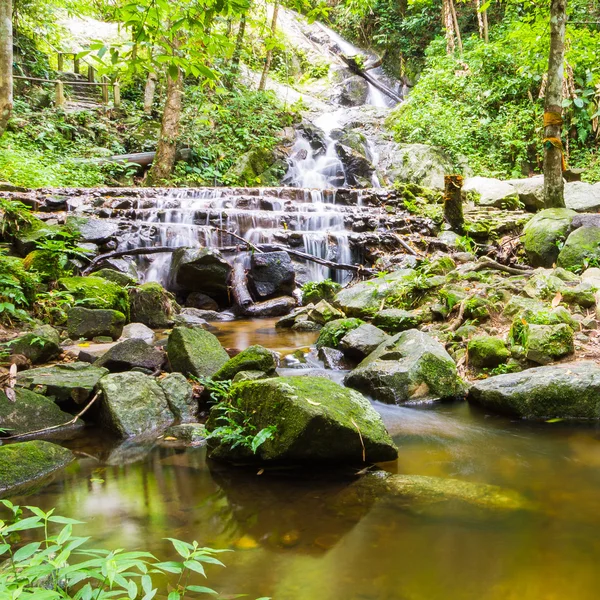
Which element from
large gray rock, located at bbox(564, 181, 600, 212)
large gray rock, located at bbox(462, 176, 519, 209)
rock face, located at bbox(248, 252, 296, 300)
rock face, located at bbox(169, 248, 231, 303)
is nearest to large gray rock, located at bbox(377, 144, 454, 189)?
large gray rock, located at bbox(462, 176, 519, 209)

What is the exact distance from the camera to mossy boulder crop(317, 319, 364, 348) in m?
6.09

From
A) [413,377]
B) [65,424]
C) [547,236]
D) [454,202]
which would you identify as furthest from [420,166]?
[65,424]

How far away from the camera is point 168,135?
46.2ft

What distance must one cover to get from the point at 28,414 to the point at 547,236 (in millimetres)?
7662

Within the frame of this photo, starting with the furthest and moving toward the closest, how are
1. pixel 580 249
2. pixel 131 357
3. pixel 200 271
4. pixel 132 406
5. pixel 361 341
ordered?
pixel 200 271
pixel 580 249
pixel 361 341
pixel 131 357
pixel 132 406

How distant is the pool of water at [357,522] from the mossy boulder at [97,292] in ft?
10.4

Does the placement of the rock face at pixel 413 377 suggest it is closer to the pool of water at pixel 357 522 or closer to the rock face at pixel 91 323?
the pool of water at pixel 357 522

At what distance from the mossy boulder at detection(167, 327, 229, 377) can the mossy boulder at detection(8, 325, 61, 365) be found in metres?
1.18

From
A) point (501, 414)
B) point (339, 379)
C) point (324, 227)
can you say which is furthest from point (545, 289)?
point (324, 227)

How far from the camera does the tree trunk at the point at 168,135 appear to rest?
44.8 feet

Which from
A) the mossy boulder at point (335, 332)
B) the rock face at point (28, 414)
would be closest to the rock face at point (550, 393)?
the mossy boulder at point (335, 332)

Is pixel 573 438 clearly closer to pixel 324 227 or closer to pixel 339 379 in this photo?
pixel 339 379

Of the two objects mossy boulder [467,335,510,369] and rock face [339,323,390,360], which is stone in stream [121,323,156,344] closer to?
rock face [339,323,390,360]

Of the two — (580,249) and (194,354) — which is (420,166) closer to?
(580,249)
